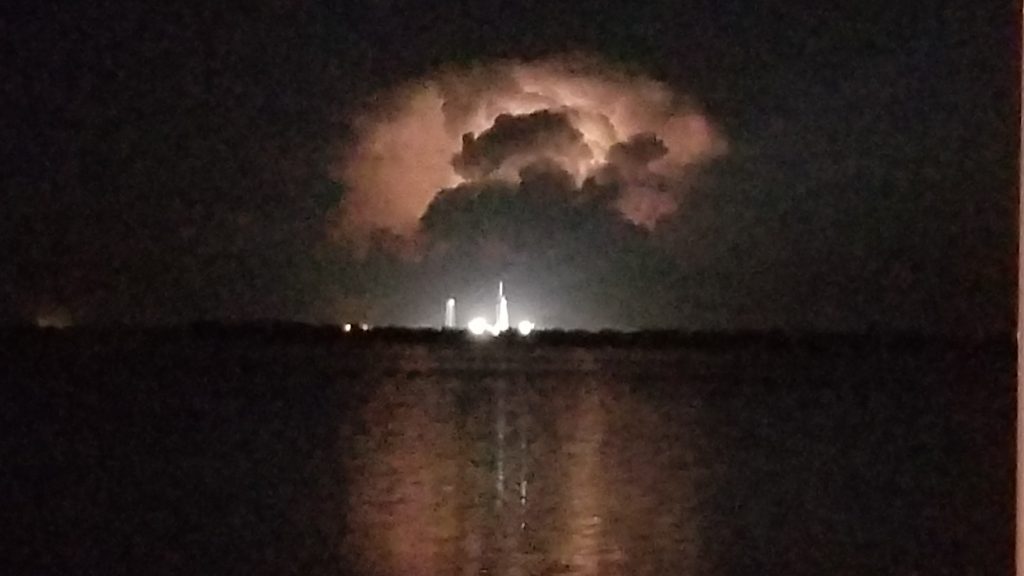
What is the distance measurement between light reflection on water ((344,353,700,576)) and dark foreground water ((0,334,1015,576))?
39mm

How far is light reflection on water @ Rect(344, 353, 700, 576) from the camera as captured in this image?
34.7 ft

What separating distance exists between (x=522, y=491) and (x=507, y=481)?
883 millimetres

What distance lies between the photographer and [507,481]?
15164mm

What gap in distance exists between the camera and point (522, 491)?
1429cm

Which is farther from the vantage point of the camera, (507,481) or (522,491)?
(507,481)

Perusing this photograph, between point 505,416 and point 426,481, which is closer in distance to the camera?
point 426,481

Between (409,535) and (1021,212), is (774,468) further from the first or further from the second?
(1021,212)

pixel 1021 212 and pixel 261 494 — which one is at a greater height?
pixel 1021 212

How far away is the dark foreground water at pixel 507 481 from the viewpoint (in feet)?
34.9

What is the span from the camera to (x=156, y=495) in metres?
13.9

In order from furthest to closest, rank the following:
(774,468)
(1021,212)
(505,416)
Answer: (505,416) < (774,468) < (1021,212)

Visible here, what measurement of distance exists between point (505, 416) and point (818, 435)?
5.79 metres

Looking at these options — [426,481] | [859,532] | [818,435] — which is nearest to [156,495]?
[426,481]

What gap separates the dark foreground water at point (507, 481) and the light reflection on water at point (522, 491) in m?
0.04
